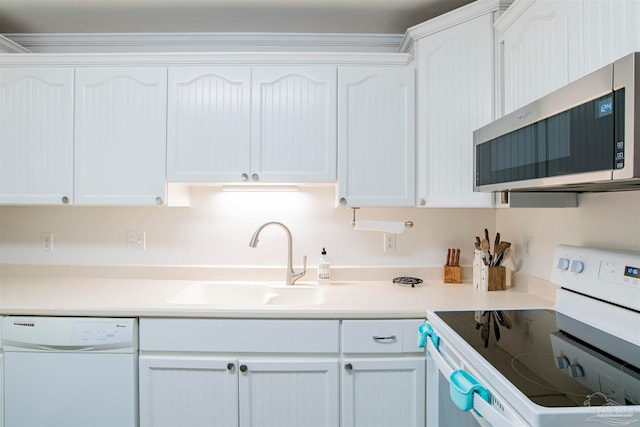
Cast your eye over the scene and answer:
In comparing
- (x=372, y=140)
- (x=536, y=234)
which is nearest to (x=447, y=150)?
(x=372, y=140)

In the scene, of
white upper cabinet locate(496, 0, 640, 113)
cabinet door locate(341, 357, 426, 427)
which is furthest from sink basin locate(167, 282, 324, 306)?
white upper cabinet locate(496, 0, 640, 113)

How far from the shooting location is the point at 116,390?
1397mm

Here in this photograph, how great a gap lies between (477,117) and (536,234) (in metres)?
0.65

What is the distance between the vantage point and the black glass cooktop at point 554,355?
75cm

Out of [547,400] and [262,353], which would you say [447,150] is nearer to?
[547,400]

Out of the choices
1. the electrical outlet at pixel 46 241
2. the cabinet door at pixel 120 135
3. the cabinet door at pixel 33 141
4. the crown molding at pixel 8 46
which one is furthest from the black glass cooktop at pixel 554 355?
the crown molding at pixel 8 46

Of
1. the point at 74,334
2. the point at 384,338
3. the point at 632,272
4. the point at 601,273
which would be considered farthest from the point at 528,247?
the point at 74,334

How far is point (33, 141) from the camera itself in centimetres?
173

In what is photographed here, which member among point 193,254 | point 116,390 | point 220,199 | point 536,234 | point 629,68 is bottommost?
point 116,390

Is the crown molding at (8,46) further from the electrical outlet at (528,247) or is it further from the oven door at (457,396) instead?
the electrical outlet at (528,247)

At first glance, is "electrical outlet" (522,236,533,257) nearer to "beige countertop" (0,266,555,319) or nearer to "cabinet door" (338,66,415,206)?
"beige countertop" (0,266,555,319)

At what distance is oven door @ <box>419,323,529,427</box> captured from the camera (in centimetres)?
77

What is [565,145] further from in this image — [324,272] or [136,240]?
[136,240]

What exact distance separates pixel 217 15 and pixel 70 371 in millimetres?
1884
